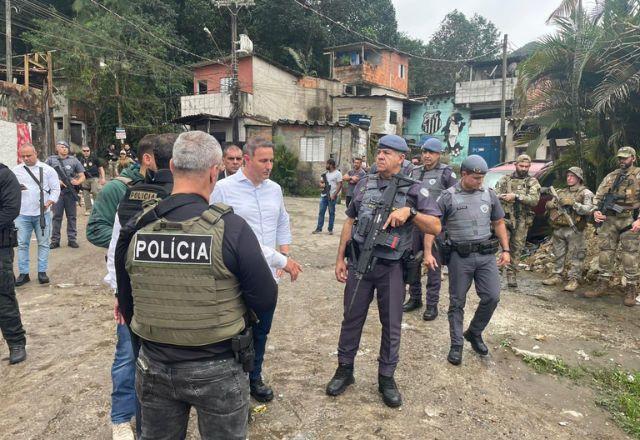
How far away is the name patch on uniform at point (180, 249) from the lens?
1652 millimetres

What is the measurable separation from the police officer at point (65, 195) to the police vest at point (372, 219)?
648 centimetres

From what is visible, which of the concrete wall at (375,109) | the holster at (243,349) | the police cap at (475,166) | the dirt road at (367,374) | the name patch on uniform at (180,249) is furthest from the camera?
the concrete wall at (375,109)

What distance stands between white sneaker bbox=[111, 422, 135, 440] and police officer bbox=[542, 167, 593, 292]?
614cm

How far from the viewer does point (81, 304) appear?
5207 mm

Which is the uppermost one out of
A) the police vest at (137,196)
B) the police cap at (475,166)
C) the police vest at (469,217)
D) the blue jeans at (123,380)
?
the police cap at (475,166)

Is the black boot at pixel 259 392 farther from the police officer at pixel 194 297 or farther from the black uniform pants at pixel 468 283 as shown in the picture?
the black uniform pants at pixel 468 283

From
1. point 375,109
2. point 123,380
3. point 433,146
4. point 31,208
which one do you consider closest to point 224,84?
point 375,109

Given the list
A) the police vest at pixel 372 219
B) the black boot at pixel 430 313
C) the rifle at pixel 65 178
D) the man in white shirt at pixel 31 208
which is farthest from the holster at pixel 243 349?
the rifle at pixel 65 178

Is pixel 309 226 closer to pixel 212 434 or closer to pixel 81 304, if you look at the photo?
pixel 81 304

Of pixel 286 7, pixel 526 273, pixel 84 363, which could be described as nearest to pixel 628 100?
pixel 526 273

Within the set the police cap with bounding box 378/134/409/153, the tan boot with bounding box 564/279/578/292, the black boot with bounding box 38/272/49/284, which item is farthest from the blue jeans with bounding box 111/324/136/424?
the tan boot with bounding box 564/279/578/292

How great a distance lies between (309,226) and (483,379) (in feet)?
26.8

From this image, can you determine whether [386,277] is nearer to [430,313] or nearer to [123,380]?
[123,380]

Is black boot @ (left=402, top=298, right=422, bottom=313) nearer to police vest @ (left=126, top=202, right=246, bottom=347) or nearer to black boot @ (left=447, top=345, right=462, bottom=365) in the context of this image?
black boot @ (left=447, top=345, right=462, bottom=365)
